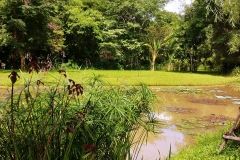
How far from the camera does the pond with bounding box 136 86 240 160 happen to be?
4707mm

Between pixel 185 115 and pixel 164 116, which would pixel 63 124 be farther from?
pixel 185 115

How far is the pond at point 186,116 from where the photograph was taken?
15.4 feet

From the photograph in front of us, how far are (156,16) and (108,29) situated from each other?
12.9 feet

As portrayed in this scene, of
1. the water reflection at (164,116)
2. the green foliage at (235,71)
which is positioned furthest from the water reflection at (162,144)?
the green foliage at (235,71)

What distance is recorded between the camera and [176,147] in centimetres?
469

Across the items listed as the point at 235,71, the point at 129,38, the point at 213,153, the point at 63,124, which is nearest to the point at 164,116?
the point at 213,153

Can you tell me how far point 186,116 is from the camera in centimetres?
699

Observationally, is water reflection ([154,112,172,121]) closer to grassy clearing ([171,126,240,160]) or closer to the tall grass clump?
grassy clearing ([171,126,240,160])

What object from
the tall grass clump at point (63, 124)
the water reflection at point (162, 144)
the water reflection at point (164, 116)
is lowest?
the water reflection at point (162, 144)

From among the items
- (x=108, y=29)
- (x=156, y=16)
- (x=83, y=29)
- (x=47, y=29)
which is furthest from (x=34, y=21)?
(x=156, y=16)

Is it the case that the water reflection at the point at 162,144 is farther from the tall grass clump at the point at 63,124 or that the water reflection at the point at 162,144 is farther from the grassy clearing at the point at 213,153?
the tall grass clump at the point at 63,124

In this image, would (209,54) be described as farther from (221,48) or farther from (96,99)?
(96,99)

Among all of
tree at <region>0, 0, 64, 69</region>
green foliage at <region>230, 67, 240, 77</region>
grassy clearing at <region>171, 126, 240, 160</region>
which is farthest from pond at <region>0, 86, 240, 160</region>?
tree at <region>0, 0, 64, 69</region>

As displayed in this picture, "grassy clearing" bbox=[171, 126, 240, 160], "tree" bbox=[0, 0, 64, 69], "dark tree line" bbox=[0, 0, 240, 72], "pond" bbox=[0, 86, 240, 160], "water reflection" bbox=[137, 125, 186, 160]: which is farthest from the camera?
"dark tree line" bbox=[0, 0, 240, 72]
